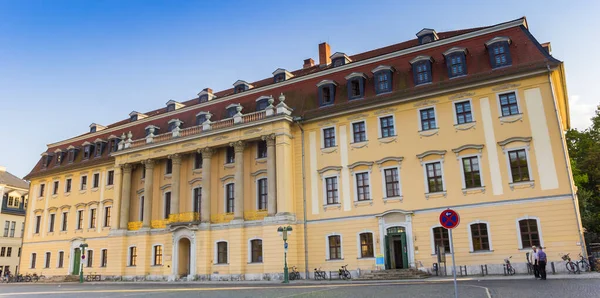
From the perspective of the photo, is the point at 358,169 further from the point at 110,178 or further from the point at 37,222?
the point at 37,222

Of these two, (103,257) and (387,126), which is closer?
(387,126)

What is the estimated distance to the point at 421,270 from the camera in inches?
1044

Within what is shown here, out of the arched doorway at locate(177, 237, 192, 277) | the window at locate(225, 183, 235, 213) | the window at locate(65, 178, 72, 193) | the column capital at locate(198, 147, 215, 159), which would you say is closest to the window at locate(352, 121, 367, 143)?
the window at locate(225, 183, 235, 213)

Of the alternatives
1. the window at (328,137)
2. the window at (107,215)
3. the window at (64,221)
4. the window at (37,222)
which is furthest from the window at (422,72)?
the window at (37,222)

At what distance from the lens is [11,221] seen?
6053cm

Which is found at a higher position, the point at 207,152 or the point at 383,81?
the point at 383,81

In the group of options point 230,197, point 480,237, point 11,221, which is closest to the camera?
point 480,237

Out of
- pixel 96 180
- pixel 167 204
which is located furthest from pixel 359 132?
pixel 96 180

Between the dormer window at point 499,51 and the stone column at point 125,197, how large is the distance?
96.0 feet

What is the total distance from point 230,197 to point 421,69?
53.6 ft

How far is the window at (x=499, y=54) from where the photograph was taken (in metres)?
26.9

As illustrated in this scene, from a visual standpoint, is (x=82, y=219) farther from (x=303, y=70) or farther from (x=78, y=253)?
(x=303, y=70)

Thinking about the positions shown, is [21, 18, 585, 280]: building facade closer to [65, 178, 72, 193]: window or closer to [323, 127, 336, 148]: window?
[323, 127, 336, 148]: window

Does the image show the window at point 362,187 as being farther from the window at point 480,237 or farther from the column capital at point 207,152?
the column capital at point 207,152
